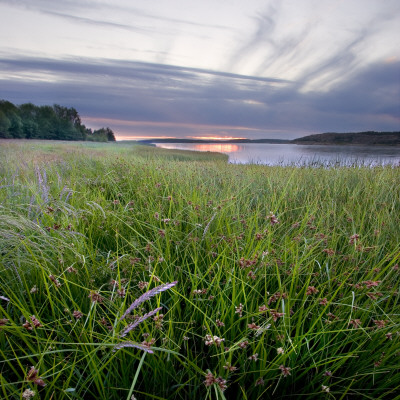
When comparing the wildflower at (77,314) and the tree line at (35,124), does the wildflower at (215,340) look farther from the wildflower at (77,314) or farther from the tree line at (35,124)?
the tree line at (35,124)

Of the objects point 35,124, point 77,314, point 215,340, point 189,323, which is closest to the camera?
point 215,340

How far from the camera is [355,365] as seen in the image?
1.50m

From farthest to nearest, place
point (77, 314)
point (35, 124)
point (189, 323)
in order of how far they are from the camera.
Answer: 1. point (35, 124)
2. point (189, 323)
3. point (77, 314)

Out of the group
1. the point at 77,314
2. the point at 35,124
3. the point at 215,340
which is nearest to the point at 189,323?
the point at 215,340

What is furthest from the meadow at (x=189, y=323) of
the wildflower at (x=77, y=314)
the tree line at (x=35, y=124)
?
the tree line at (x=35, y=124)

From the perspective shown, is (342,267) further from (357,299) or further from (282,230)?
(282,230)

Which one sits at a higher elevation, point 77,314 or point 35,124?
point 35,124

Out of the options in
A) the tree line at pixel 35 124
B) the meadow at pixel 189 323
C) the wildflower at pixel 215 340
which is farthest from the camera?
→ the tree line at pixel 35 124

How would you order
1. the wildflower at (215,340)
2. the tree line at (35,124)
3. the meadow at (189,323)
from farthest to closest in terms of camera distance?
the tree line at (35,124) → the meadow at (189,323) → the wildflower at (215,340)

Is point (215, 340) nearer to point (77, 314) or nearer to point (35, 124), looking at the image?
point (77, 314)

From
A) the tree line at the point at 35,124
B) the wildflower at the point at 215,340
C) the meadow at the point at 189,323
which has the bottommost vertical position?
the meadow at the point at 189,323

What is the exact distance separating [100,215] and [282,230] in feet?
6.51

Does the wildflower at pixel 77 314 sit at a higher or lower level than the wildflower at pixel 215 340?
lower

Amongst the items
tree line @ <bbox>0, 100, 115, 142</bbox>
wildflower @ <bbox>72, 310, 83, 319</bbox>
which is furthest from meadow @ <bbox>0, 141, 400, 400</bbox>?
tree line @ <bbox>0, 100, 115, 142</bbox>
